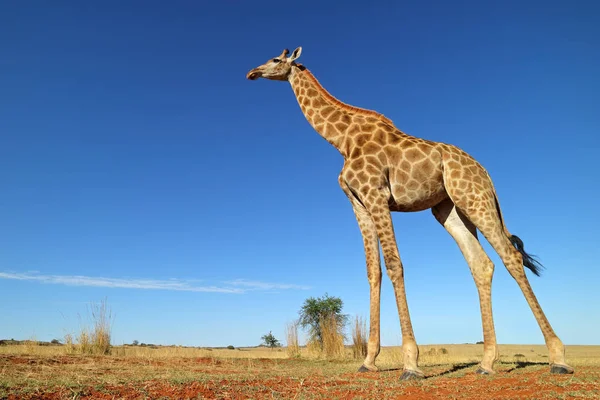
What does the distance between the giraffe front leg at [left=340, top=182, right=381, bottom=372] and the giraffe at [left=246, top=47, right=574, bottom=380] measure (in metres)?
0.02

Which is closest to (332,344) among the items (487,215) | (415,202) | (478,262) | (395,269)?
(478,262)

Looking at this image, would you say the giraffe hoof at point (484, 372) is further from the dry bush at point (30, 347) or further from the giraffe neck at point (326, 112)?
the dry bush at point (30, 347)

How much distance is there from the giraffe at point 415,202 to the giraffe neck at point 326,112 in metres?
0.03

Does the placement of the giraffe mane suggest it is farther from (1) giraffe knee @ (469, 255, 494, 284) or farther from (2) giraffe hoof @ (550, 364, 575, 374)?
(2) giraffe hoof @ (550, 364, 575, 374)

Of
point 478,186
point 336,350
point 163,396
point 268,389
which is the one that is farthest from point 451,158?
point 336,350

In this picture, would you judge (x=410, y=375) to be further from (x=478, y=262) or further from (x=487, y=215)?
(x=487, y=215)

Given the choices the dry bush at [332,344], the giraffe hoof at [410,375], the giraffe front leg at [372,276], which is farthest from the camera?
the dry bush at [332,344]

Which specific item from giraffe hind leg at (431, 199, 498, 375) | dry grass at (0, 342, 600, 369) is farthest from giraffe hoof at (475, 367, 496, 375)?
dry grass at (0, 342, 600, 369)

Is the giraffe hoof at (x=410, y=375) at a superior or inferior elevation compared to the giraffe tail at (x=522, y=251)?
inferior

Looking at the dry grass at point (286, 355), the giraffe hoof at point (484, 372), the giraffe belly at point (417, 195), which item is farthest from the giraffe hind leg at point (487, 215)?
the dry grass at point (286, 355)

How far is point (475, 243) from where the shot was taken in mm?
Answer: 9359

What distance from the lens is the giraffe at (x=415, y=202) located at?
8125 mm

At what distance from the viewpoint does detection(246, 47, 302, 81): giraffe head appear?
10.9 m

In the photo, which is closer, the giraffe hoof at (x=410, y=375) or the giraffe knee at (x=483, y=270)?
the giraffe hoof at (x=410, y=375)
